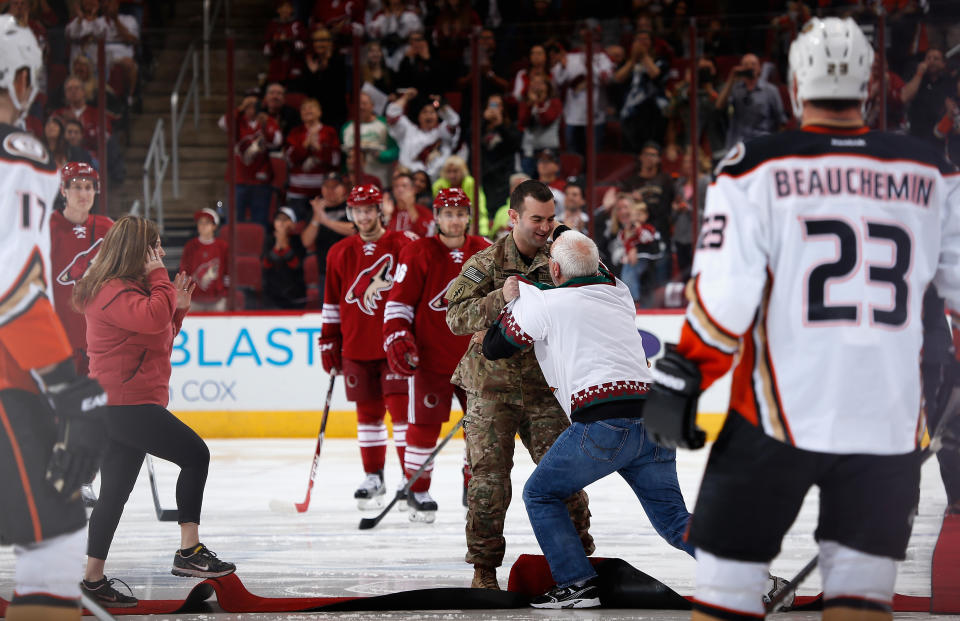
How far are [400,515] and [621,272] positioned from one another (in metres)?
3.26

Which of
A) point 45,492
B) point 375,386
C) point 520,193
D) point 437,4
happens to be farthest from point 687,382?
point 437,4

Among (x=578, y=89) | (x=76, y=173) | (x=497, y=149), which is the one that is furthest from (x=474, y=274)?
(x=578, y=89)

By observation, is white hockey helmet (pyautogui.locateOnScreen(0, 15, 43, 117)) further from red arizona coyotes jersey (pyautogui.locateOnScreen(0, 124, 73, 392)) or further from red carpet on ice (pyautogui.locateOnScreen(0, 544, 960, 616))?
red carpet on ice (pyautogui.locateOnScreen(0, 544, 960, 616))

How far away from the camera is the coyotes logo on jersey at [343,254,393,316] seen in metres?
5.40

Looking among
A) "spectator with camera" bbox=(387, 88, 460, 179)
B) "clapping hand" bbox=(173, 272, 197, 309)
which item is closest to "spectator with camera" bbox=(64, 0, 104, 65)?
A: "spectator with camera" bbox=(387, 88, 460, 179)

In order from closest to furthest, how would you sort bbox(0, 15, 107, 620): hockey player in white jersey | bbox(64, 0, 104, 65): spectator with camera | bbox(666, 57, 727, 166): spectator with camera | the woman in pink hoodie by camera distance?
bbox(0, 15, 107, 620): hockey player in white jersey → the woman in pink hoodie → bbox(666, 57, 727, 166): spectator with camera → bbox(64, 0, 104, 65): spectator with camera

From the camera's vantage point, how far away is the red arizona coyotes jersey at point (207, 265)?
7410 millimetres

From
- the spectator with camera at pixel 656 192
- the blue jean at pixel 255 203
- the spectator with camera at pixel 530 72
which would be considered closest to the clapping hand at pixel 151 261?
the blue jean at pixel 255 203

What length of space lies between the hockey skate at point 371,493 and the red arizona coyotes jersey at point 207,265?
271 cm

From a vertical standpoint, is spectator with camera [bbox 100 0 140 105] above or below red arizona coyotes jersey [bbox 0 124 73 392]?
above

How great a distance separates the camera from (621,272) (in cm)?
769

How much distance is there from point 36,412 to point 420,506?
9.14 feet

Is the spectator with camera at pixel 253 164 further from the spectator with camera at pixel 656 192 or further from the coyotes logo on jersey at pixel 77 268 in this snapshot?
Answer: the coyotes logo on jersey at pixel 77 268

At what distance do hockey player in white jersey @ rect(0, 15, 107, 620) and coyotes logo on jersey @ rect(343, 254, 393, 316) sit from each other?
315 centimetres
